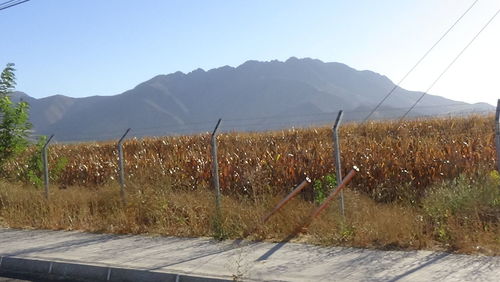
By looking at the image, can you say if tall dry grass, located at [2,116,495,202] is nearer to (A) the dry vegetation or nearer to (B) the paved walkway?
(A) the dry vegetation

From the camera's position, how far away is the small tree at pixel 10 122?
14.4 meters

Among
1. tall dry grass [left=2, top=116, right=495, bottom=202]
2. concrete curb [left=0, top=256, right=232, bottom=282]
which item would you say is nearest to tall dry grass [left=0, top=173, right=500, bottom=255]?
tall dry grass [left=2, top=116, right=495, bottom=202]

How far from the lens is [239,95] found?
504 ft

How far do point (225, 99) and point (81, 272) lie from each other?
143845mm

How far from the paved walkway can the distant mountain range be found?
92697 mm

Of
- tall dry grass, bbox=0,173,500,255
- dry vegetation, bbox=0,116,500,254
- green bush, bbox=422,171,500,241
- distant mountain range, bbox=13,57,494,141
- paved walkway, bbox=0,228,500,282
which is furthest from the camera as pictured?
distant mountain range, bbox=13,57,494,141

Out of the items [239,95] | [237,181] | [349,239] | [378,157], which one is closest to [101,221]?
[237,181]

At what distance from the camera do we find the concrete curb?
275 inches

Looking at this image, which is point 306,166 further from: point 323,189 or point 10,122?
point 10,122

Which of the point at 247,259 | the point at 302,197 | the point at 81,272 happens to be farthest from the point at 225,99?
the point at 247,259

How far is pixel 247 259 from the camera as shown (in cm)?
742

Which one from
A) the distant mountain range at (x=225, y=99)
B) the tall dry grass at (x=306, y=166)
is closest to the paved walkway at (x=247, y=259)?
the tall dry grass at (x=306, y=166)

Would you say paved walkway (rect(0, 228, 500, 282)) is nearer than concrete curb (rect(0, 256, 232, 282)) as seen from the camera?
Yes

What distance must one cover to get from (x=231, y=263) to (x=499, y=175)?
163 inches
